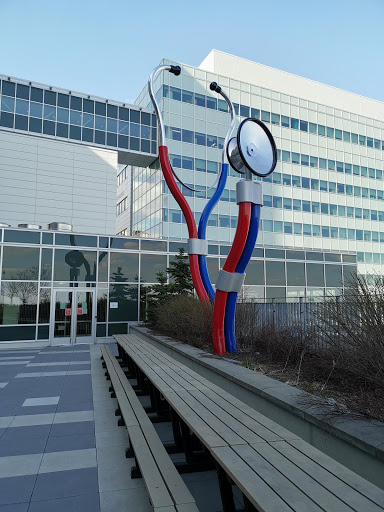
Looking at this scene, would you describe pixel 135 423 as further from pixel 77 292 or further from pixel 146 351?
pixel 77 292

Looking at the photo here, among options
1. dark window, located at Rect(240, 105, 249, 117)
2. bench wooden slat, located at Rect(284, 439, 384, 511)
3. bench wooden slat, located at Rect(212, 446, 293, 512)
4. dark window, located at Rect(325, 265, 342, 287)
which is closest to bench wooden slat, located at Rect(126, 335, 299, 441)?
bench wooden slat, located at Rect(284, 439, 384, 511)

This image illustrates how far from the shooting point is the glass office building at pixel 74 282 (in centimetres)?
1677

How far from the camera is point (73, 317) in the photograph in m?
17.6

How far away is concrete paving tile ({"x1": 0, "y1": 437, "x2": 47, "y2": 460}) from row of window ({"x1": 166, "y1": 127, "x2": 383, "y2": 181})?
1027 inches

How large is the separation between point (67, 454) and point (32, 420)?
1.69 metres

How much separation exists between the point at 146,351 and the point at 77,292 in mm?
10690

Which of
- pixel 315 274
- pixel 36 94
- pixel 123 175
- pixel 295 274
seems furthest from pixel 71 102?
pixel 315 274

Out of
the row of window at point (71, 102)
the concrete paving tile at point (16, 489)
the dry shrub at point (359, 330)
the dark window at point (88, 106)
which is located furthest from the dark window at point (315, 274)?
the concrete paving tile at point (16, 489)

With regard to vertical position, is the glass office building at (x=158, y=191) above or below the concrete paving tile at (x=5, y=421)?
above

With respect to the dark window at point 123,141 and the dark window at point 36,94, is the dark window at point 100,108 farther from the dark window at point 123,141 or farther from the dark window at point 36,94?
A: the dark window at point 36,94

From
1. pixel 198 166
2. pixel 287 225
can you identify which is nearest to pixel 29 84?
pixel 198 166

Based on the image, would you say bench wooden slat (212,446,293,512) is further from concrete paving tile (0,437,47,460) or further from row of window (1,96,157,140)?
row of window (1,96,157,140)

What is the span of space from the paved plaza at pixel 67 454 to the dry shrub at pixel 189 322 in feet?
7.75

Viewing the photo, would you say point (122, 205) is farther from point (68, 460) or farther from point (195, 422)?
point (195, 422)
